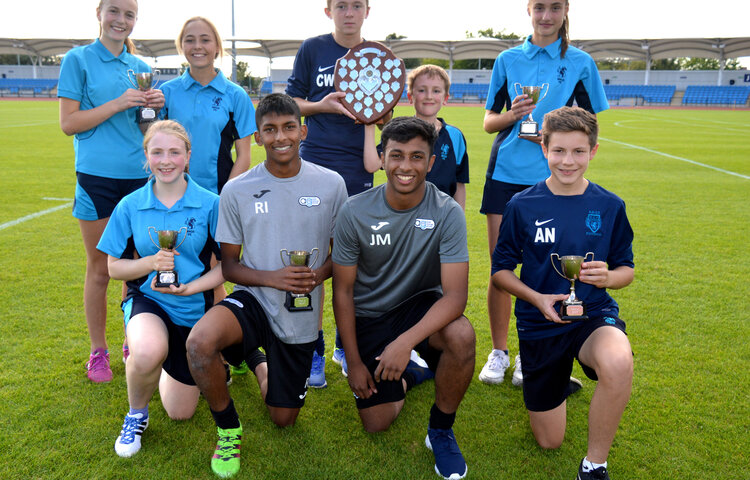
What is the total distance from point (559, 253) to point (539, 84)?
1.31 m

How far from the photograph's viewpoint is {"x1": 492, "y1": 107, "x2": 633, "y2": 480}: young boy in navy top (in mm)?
2713

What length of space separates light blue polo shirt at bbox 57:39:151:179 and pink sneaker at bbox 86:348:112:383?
1128 millimetres

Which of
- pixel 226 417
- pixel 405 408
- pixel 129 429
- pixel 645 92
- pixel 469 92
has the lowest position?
pixel 405 408

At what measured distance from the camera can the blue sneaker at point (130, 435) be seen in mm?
2741

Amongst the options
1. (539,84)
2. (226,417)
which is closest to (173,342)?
(226,417)

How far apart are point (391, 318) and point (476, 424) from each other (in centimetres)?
77

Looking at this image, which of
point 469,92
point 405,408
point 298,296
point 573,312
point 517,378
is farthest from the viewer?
point 469,92

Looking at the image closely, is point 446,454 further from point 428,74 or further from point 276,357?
point 428,74

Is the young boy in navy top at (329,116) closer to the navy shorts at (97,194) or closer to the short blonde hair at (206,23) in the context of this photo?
the short blonde hair at (206,23)

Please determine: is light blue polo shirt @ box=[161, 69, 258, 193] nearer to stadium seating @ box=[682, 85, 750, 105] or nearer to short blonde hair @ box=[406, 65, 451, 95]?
short blonde hair @ box=[406, 65, 451, 95]

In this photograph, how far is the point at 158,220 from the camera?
118 inches

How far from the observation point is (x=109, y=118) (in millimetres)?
3441

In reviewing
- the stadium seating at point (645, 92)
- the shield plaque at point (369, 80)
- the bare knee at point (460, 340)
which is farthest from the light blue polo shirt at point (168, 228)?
the stadium seating at point (645, 92)

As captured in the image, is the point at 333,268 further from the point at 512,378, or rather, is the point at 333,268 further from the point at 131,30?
the point at 131,30
